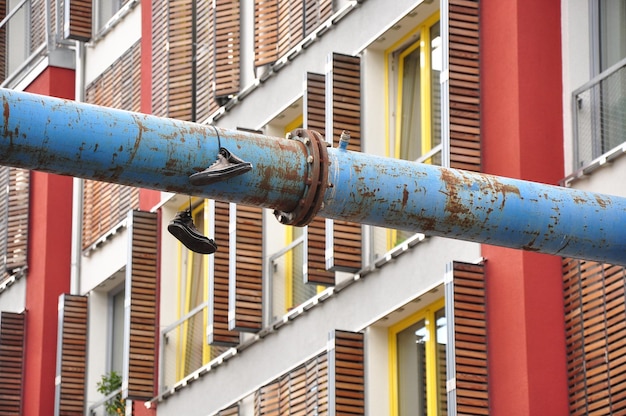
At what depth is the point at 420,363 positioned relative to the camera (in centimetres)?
2292

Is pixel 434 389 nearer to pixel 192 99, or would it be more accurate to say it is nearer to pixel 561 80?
pixel 561 80

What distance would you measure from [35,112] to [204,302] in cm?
1766

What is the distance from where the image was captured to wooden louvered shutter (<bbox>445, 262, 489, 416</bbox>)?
2042 centimetres

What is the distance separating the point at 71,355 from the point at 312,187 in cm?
2137

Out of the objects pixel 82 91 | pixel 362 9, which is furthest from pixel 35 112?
pixel 82 91

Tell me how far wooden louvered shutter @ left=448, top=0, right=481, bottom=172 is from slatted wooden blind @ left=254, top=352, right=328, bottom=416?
3611mm

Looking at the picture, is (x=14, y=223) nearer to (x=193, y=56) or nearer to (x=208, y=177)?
(x=193, y=56)

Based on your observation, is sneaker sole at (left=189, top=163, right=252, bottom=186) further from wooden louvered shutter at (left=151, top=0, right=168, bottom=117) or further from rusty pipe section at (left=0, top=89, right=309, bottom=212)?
wooden louvered shutter at (left=151, top=0, right=168, bottom=117)

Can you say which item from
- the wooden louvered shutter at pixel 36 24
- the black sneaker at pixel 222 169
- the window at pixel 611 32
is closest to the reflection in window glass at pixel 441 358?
the window at pixel 611 32

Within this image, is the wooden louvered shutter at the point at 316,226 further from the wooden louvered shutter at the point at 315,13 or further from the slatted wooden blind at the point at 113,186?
the slatted wooden blind at the point at 113,186

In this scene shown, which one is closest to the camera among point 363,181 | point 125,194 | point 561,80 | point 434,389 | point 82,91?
point 363,181

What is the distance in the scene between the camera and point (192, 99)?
29.6 meters

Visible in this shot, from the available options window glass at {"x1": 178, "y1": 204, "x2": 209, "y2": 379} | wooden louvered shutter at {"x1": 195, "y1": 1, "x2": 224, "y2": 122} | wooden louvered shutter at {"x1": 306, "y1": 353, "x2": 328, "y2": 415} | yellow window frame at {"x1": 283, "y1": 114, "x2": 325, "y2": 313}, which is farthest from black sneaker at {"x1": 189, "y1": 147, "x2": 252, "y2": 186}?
window glass at {"x1": 178, "y1": 204, "x2": 209, "y2": 379}

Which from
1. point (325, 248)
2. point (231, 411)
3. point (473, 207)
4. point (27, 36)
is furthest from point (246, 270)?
point (473, 207)
